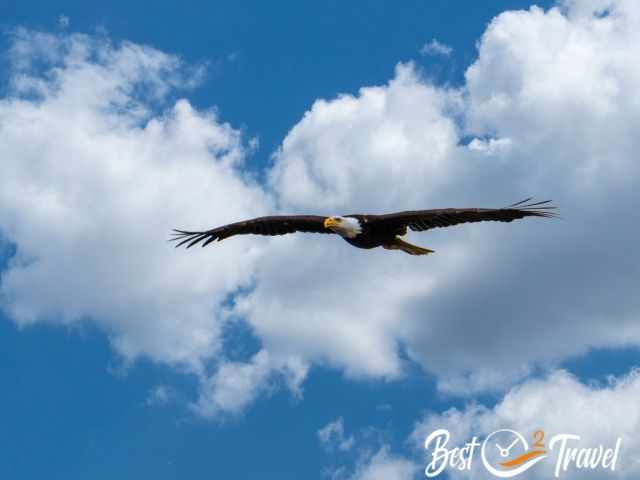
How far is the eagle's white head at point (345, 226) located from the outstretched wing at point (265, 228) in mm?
1008

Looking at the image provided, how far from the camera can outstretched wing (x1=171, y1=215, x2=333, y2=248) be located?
22706 mm

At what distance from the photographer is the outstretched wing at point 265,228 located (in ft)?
74.5

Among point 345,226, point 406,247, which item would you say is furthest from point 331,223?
point 406,247

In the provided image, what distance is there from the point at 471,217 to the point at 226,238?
7.08 meters

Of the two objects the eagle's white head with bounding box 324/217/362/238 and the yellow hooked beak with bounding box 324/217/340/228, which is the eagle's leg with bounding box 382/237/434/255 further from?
the yellow hooked beak with bounding box 324/217/340/228

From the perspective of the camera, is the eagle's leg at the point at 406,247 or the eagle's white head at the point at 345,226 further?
the eagle's leg at the point at 406,247

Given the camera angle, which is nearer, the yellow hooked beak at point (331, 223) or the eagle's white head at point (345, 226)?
the eagle's white head at point (345, 226)

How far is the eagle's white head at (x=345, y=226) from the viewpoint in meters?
21.1

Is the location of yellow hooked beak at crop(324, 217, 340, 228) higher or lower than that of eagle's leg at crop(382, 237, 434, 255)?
higher

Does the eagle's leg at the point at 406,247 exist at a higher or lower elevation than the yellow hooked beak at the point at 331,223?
lower

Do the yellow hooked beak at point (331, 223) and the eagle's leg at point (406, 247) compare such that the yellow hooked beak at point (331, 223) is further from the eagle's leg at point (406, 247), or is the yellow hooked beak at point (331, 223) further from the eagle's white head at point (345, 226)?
the eagle's leg at point (406, 247)

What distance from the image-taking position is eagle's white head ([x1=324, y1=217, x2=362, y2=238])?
21.1 m

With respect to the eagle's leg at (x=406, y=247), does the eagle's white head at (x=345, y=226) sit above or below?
above

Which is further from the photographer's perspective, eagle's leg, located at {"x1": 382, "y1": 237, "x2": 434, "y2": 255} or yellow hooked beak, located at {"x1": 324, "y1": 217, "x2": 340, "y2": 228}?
eagle's leg, located at {"x1": 382, "y1": 237, "x2": 434, "y2": 255}
